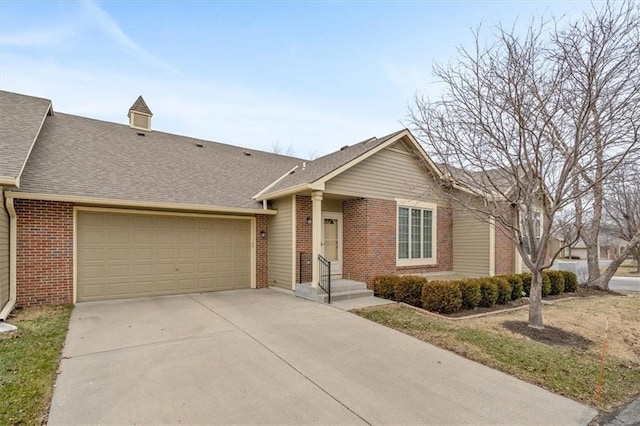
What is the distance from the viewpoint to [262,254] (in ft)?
34.6

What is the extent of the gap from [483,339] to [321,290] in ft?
13.4

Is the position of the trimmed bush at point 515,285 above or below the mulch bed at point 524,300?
above

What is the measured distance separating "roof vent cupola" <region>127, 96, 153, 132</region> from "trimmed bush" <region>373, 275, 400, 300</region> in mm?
10260

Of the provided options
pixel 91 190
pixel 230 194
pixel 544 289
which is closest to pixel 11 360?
pixel 91 190

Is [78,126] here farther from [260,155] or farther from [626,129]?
[626,129]

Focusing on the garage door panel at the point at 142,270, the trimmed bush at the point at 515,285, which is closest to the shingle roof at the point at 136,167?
the garage door panel at the point at 142,270

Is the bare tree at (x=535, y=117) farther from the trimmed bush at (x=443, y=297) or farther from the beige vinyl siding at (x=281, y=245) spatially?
the beige vinyl siding at (x=281, y=245)

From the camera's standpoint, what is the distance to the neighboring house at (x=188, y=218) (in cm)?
752

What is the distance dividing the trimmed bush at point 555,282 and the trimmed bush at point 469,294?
406 cm

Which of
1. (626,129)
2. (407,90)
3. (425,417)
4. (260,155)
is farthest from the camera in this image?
(260,155)

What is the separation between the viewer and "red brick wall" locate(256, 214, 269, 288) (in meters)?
10.5

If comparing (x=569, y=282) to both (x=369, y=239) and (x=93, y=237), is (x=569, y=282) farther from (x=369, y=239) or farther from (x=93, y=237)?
(x=93, y=237)

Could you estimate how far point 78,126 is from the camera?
10.9 metres

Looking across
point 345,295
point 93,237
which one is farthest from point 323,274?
point 93,237
